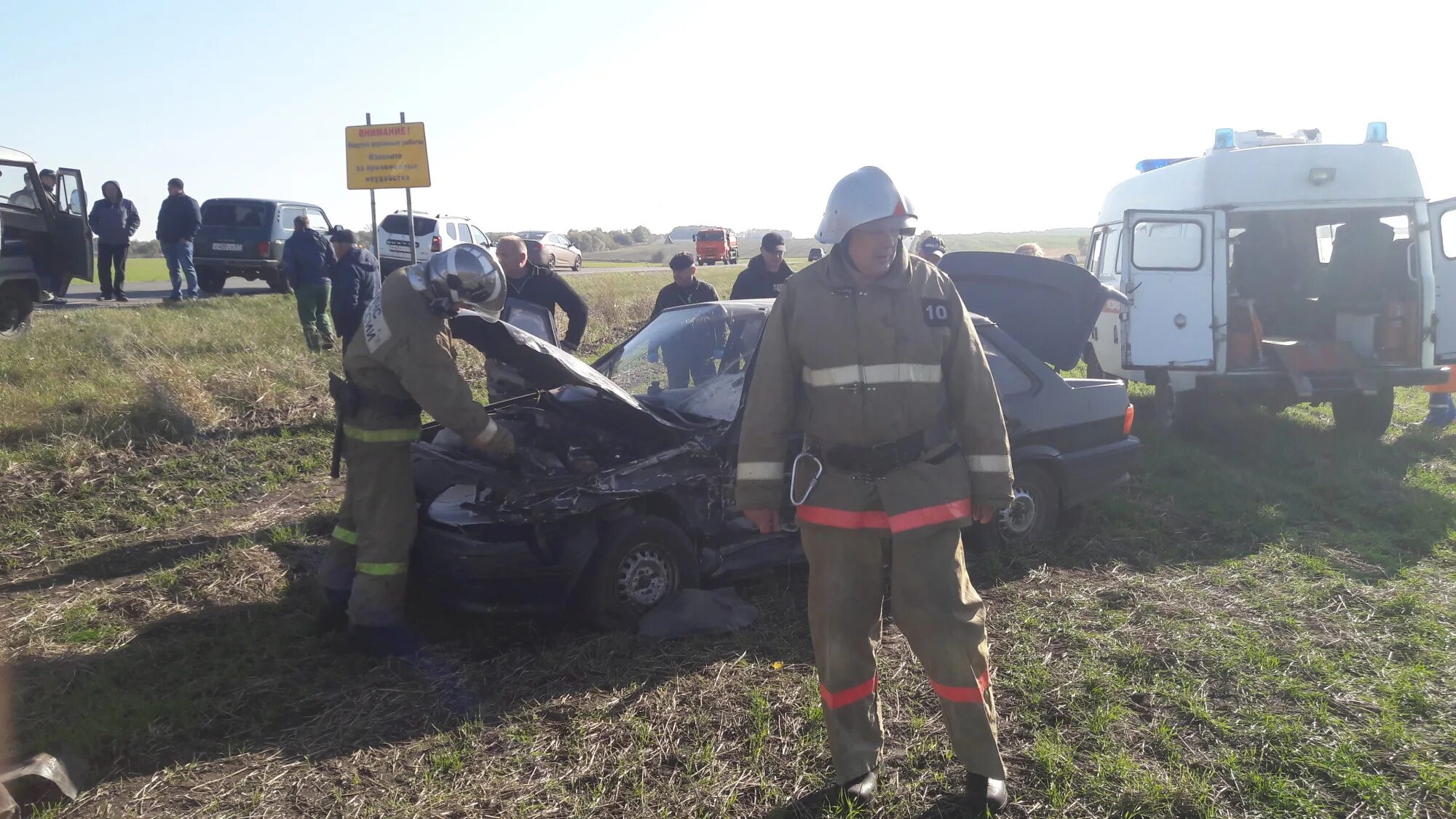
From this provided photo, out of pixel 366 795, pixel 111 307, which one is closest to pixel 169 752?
pixel 366 795

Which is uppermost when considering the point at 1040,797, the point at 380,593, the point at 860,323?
the point at 860,323

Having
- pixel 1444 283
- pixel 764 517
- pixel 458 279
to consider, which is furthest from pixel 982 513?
pixel 1444 283

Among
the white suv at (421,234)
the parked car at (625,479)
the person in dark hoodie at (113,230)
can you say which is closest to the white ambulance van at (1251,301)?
the parked car at (625,479)

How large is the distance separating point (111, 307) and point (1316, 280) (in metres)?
15.0

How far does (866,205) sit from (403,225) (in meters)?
20.7

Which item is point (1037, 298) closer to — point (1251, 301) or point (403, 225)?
point (1251, 301)

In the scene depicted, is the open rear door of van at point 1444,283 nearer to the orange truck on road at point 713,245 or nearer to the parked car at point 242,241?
the parked car at point 242,241

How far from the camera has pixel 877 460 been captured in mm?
3023

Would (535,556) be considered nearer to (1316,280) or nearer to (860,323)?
(860,323)

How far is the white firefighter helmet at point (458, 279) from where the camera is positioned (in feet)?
13.6

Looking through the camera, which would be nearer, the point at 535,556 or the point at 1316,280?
the point at 535,556

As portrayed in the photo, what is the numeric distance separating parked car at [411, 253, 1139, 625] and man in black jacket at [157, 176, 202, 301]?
34.0 ft

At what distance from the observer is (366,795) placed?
3.18 m

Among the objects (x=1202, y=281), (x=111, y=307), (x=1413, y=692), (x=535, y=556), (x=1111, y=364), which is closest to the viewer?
(x=1413, y=692)
